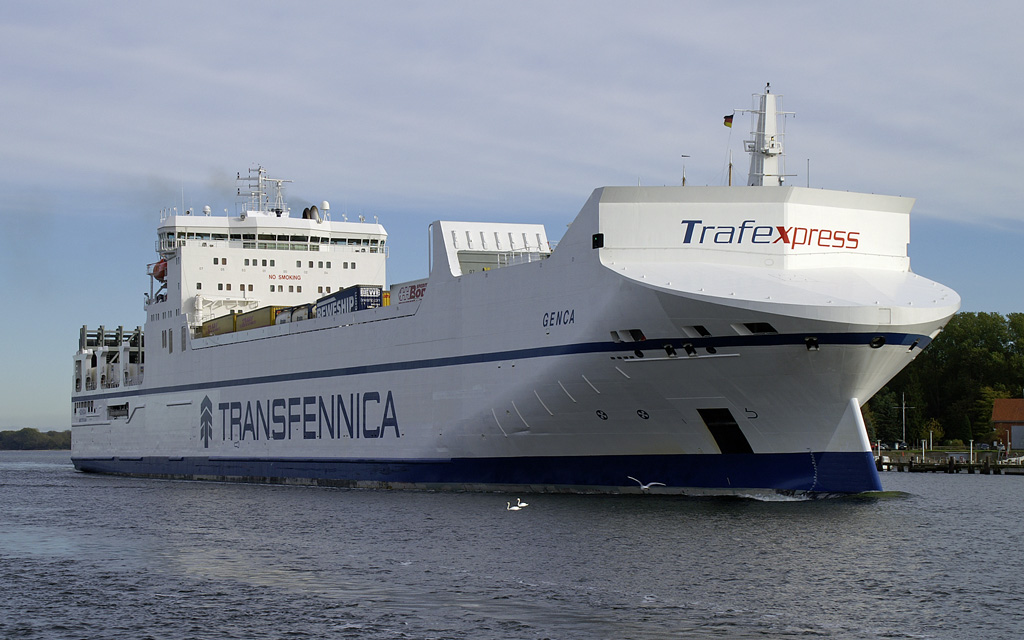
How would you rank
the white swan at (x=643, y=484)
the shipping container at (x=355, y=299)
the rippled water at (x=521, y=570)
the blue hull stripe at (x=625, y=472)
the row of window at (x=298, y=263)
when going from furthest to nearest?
the row of window at (x=298, y=263)
the shipping container at (x=355, y=299)
the white swan at (x=643, y=484)
the blue hull stripe at (x=625, y=472)
the rippled water at (x=521, y=570)

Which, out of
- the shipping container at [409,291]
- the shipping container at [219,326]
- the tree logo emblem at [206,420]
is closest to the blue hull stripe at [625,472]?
the shipping container at [409,291]

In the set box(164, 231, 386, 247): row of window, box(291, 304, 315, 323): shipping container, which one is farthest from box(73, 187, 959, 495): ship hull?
box(164, 231, 386, 247): row of window

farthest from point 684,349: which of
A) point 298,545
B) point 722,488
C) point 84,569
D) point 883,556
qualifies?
point 84,569

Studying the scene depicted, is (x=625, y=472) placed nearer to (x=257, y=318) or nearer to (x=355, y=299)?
(x=355, y=299)

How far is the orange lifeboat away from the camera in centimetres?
4463

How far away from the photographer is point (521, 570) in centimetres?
1700

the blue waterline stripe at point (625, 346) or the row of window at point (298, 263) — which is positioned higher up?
the row of window at point (298, 263)

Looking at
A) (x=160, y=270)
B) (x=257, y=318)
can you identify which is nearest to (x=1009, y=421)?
(x=257, y=318)

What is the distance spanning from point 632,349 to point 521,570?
7454 millimetres

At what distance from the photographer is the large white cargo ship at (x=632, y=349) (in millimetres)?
22203

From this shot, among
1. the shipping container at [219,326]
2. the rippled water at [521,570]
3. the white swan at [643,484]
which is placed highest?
the shipping container at [219,326]

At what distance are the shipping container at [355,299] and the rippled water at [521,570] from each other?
7322 millimetres

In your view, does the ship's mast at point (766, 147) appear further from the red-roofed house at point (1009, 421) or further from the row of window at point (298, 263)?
the red-roofed house at point (1009, 421)

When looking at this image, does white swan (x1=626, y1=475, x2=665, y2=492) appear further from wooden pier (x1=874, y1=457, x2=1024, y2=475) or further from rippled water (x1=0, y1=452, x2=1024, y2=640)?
wooden pier (x1=874, y1=457, x2=1024, y2=475)
